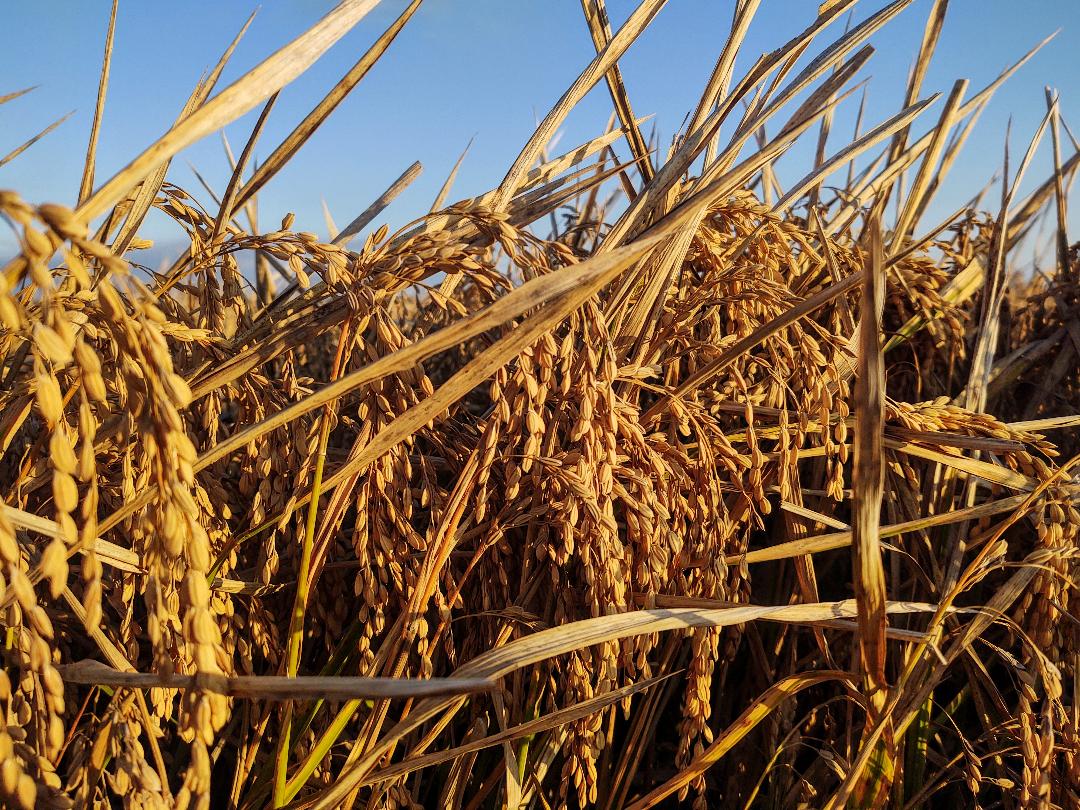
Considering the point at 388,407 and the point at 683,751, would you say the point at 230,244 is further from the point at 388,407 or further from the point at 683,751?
the point at 683,751

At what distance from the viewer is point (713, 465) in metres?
0.99

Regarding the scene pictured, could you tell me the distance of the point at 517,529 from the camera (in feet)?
3.60

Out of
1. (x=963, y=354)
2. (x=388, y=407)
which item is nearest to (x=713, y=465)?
→ (x=388, y=407)

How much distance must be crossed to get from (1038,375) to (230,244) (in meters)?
1.63

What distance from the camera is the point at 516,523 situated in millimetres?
968

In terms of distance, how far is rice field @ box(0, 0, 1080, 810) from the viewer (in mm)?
704

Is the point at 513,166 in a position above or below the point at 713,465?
above

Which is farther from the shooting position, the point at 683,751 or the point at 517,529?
the point at 517,529

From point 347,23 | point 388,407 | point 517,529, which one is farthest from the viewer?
point 517,529

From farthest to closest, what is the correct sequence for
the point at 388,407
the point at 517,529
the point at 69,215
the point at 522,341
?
the point at 517,529 < the point at 388,407 < the point at 522,341 < the point at 69,215

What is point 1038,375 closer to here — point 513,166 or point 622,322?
point 622,322

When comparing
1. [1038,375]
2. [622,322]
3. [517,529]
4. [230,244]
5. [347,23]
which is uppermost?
[347,23]

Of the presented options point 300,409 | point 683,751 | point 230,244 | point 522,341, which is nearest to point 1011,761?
point 683,751

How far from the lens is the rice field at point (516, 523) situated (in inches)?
27.7
